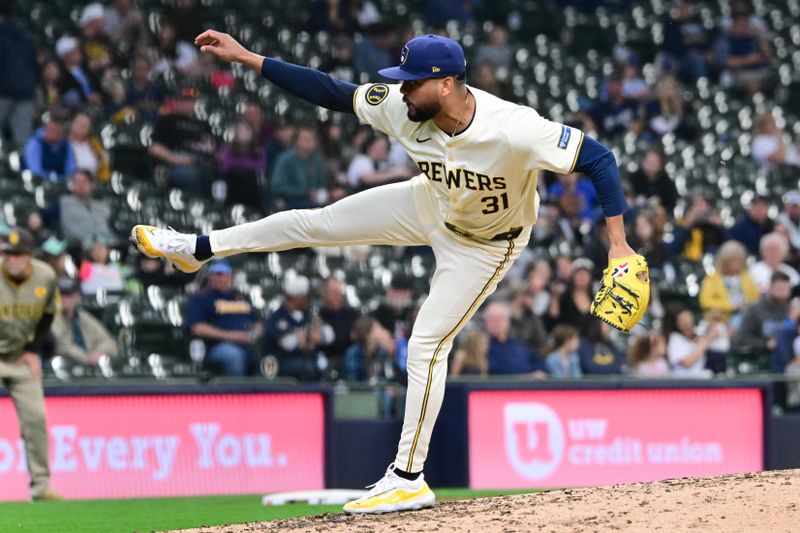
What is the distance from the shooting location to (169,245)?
7.34 m

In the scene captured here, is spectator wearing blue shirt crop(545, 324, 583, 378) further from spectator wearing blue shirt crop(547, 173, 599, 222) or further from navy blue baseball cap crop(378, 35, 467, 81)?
navy blue baseball cap crop(378, 35, 467, 81)

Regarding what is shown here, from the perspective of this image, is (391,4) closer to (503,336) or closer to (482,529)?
(503,336)

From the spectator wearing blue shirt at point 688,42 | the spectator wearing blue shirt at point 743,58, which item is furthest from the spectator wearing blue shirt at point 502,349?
the spectator wearing blue shirt at point 743,58

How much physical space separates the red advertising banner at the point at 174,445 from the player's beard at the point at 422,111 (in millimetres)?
5250

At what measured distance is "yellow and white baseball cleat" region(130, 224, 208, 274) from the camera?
7328 mm

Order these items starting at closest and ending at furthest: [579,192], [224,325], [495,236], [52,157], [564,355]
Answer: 1. [495,236]
2. [224,325]
3. [564,355]
4. [52,157]
5. [579,192]

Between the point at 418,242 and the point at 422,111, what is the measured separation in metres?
0.79

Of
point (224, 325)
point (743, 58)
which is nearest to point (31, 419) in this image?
point (224, 325)

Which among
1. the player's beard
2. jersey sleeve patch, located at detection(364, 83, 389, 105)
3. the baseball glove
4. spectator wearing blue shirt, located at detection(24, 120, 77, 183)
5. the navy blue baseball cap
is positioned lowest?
the baseball glove

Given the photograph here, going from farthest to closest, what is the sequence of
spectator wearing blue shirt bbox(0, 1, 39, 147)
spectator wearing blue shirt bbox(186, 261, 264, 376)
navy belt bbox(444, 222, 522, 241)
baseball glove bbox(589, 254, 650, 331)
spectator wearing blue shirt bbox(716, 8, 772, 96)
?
spectator wearing blue shirt bbox(716, 8, 772, 96)
spectator wearing blue shirt bbox(0, 1, 39, 147)
spectator wearing blue shirt bbox(186, 261, 264, 376)
navy belt bbox(444, 222, 522, 241)
baseball glove bbox(589, 254, 650, 331)

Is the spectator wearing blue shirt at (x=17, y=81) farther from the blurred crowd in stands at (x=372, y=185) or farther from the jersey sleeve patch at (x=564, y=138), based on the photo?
the jersey sleeve patch at (x=564, y=138)

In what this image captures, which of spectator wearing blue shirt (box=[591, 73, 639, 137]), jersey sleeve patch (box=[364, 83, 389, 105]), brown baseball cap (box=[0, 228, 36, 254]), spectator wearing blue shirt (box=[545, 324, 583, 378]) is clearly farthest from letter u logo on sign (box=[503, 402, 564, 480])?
spectator wearing blue shirt (box=[591, 73, 639, 137])

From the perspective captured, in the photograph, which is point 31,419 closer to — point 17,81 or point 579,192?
point 17,81

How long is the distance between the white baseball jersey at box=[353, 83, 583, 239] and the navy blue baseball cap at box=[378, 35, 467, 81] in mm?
231
